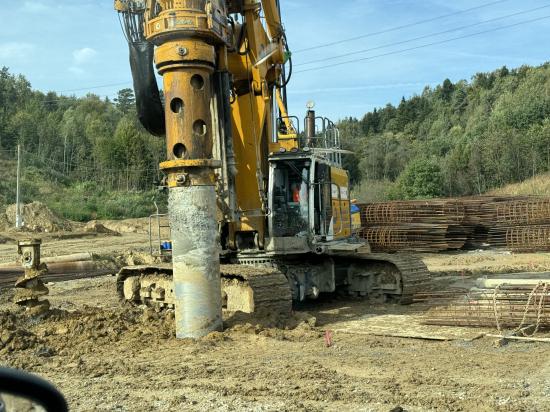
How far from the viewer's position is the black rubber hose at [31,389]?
175 centimetres

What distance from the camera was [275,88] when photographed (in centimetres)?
1113

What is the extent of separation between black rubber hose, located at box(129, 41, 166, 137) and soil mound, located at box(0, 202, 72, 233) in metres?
27.9

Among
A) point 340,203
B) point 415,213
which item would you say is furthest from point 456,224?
point 340,203


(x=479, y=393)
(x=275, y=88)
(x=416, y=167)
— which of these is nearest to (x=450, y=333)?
(x=479, y=393)

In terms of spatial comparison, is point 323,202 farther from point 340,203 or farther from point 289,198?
point 340,203

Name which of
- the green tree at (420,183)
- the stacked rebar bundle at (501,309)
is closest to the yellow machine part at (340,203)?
the stacked rebar bundle at (501,309)

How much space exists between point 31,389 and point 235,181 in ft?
26.9

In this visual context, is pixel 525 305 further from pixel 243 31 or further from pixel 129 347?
pixel 243 31

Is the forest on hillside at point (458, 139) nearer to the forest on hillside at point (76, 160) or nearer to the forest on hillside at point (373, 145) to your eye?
the forest on hillside at point (373, 145)

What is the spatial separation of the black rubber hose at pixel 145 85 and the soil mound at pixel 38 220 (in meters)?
27.9

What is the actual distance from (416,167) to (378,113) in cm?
5166

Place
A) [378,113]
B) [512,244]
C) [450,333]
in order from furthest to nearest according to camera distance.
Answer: [378,113], [512,244], [450,333]

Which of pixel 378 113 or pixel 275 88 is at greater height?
pixel 378 113

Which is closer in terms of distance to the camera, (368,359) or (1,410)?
(1,410)
